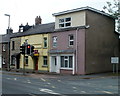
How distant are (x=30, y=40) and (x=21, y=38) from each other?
2857mm

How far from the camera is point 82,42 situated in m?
25.5

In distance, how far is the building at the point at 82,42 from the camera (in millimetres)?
25609

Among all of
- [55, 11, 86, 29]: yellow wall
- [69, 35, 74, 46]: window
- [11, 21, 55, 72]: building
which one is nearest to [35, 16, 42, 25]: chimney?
[11, 21, 55, 72]: building

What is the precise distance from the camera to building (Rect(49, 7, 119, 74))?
1008 inches

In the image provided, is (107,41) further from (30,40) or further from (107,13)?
(30,40)

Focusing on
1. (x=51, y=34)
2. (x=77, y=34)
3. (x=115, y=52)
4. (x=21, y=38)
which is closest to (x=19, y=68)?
(x=21, y=38)

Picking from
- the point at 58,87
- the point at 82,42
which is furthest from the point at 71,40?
the point at 58,87

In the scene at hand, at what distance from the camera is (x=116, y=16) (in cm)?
2719

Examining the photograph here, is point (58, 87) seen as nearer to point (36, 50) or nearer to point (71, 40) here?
point (71, 40)

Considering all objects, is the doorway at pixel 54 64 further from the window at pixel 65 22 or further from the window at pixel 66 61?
the window at pixel 65 22

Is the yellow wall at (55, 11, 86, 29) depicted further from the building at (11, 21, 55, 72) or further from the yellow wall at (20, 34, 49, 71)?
the yellow wall at (20, 34, 49, 71)

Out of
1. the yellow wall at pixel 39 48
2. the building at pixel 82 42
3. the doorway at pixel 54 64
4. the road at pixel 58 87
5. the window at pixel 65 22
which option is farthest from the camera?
the yellow wall at pixel 39 48

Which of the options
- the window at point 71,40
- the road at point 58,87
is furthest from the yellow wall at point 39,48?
the road at point 58,87

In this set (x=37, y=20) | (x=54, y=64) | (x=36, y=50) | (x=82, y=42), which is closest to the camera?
(x=82, y=42)
